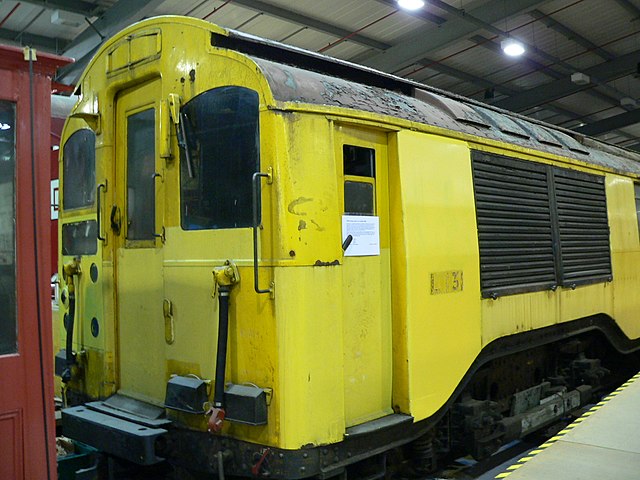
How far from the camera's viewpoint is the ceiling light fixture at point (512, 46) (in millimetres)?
10906

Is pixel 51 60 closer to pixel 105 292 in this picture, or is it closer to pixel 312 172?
pixel 312 172

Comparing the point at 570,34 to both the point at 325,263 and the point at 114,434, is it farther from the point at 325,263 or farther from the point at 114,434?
the point at 114,434

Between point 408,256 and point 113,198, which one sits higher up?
point 113,198

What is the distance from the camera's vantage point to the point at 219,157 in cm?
344

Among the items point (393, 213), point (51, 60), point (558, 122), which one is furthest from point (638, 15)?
point (51, 60)

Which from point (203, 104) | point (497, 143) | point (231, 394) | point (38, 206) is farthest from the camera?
point (497, 143)

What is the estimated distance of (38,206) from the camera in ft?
7.36

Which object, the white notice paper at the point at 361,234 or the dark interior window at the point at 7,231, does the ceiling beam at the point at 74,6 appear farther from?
the dark interior window at the point at 7,231

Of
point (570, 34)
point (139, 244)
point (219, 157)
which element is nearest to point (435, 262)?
point (219, 157)

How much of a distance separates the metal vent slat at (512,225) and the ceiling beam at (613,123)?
13.9 metres

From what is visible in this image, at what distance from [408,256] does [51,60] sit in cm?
214

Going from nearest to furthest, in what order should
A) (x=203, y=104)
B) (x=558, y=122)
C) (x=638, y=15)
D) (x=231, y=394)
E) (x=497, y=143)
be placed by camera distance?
(x=231, y=394)
(x=203, y=104)
(x=497, y=143)
(x=638, y=15)
(x=558, y=122)

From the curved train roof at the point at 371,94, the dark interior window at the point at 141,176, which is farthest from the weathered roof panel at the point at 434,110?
the dark interior window at the point at 141,176

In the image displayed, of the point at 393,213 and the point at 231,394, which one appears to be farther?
the point at 393,213
